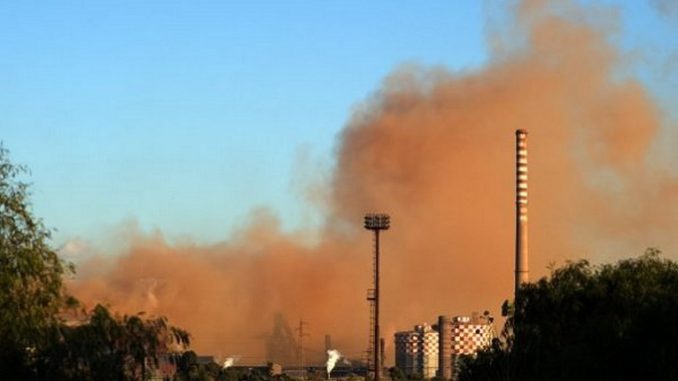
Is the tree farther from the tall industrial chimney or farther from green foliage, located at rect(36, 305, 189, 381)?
the tall industrial chimney

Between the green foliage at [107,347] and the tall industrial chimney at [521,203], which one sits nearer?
the green foliage at [107,347]

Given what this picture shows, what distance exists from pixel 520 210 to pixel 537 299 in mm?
28128

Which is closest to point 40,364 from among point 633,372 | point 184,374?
point 633,372

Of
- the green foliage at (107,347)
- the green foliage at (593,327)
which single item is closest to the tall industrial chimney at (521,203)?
the green foliage at (593,327)

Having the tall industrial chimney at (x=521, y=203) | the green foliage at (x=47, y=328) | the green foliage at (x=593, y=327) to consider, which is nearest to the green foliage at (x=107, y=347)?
the green foliage at (x=47, y=328)

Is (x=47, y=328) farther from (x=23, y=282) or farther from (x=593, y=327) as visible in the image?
(x=593, y=327)

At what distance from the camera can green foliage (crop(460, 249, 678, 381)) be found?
59031 millimetres

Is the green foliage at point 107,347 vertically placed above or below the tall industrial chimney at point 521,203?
below

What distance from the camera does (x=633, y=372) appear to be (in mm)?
59469

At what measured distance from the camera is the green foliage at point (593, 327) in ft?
194

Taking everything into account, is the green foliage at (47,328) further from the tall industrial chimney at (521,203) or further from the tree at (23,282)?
the tall industrial chimney at (521,203)

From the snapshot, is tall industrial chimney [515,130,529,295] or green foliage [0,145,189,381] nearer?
green foliage [0,145,189,381]

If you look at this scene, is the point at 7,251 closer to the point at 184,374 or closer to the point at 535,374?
the point at 535,374

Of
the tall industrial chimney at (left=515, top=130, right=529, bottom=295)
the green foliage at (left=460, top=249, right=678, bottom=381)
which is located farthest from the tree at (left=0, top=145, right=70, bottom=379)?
the tall industrial chimney at (left=515, top=130, right=529, bottom=295)
